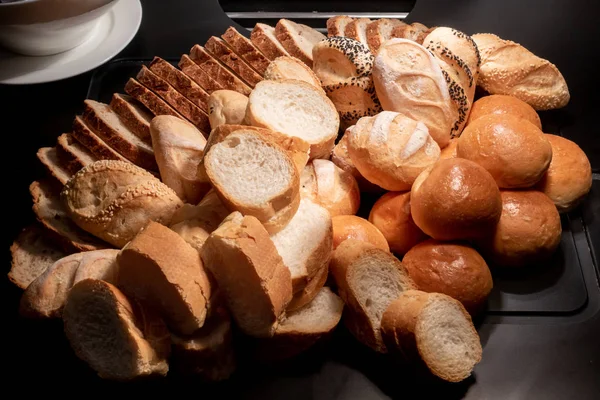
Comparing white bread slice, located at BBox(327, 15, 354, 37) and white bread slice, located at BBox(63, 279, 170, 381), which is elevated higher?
white bread slice, located at BBox(327, 15, 354, 37)

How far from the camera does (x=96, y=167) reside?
1.79 meters

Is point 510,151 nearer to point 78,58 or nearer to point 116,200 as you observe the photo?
point 116,200

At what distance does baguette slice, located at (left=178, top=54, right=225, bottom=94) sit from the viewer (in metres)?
2.21

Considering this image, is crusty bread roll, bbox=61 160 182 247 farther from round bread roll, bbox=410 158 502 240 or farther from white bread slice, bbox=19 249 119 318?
round bread roll, bbox=410 158 502 240

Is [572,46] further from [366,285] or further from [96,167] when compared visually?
[96,167]

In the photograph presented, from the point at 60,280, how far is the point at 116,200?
259mm

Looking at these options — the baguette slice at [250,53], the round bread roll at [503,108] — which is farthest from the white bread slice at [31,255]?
the round bread roll at [503,108]

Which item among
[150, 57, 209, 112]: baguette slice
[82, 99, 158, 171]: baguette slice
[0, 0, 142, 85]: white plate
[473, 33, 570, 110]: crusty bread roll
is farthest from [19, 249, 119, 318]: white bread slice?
[473, 33, 570, 110]: crusty bread roll

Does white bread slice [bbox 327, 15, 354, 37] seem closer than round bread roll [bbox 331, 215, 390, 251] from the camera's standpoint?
No

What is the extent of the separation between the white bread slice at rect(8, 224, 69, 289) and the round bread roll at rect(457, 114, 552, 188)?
1.30 m

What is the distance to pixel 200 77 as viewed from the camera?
7.32 ft

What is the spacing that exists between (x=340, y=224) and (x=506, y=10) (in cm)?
167

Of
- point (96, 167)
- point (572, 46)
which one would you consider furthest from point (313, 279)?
point (572, 46)

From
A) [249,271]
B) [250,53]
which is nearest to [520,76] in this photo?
[250,53]
